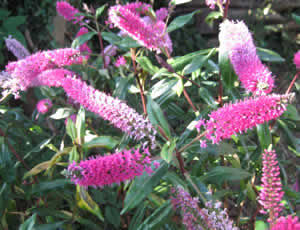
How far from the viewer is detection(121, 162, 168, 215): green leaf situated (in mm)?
718

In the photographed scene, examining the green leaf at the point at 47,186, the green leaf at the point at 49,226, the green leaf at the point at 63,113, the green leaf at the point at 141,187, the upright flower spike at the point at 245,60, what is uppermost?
the upright flower spike at the point at 245,60

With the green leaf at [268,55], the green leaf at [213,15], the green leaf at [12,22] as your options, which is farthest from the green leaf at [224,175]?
the green leaf at [12,22]

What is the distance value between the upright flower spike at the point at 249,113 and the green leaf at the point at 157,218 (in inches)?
9.1

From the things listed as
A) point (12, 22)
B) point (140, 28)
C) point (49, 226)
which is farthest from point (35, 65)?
point (12, 22)

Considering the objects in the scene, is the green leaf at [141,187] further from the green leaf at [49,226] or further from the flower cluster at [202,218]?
the green leaf at [49,226]

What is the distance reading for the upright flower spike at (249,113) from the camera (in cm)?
60

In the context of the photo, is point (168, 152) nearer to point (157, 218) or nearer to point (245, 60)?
point (157, 218)

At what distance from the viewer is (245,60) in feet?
2.60

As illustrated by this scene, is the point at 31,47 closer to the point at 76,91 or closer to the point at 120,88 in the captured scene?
the point at 120,88

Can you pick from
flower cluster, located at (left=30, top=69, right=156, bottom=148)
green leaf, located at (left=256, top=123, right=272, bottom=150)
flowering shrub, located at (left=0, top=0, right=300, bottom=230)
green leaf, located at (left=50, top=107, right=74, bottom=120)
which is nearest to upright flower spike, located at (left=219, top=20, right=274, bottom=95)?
flowering shrub, located at (left=0, top=0, right=300, bottom=230)

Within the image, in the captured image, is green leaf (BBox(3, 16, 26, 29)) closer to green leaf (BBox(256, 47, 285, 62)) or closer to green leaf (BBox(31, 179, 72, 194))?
green leaf (BBox(31, 179, 72, 194))

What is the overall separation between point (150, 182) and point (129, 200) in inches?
2.7

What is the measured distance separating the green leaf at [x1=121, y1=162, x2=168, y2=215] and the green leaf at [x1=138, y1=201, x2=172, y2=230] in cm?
6

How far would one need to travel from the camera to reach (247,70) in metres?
0.77
